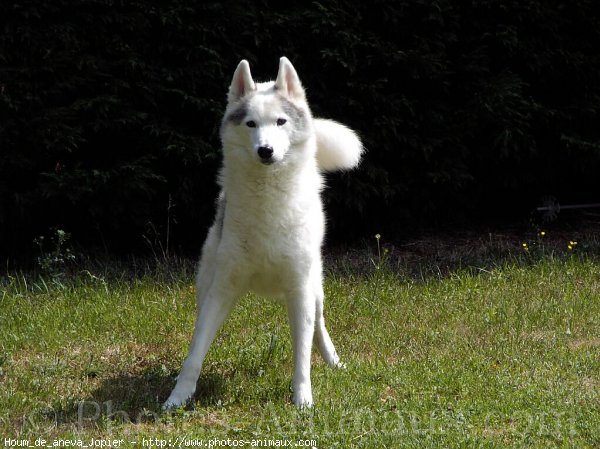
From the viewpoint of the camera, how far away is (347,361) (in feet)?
16.6

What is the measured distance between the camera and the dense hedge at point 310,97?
7.09 m

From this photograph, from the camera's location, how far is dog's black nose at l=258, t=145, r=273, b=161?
4.20 metres

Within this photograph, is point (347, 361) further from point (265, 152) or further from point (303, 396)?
point (265, 152)

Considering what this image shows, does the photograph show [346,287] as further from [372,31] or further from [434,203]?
[372,31]

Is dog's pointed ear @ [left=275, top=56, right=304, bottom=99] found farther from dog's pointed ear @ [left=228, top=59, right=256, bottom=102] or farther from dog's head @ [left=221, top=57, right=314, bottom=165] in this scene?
dog's pointed ear @ [left=228, top=59, right=256, bottom=102]

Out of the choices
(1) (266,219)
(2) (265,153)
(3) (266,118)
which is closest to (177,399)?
(1) (266,219)

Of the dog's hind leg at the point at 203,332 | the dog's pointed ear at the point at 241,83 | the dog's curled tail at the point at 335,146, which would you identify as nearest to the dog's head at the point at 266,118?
the dog's pointed ear at the point at 241,83

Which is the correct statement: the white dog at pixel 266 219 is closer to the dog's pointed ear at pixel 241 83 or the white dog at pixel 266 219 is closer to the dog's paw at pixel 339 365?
the dog's pointed ear at pixel 241 83

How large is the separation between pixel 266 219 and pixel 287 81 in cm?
76

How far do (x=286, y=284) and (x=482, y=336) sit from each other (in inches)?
65.4

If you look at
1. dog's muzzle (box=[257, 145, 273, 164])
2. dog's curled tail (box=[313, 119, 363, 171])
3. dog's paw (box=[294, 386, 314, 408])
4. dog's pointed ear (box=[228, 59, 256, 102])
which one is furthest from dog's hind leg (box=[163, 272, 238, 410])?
dog's curled tail (box=[313, 119, 363, 171])

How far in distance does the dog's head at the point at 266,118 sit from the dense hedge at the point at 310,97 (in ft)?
8.56

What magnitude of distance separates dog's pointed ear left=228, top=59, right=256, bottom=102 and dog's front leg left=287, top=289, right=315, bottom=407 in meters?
1.10

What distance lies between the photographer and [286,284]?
4.43 m
